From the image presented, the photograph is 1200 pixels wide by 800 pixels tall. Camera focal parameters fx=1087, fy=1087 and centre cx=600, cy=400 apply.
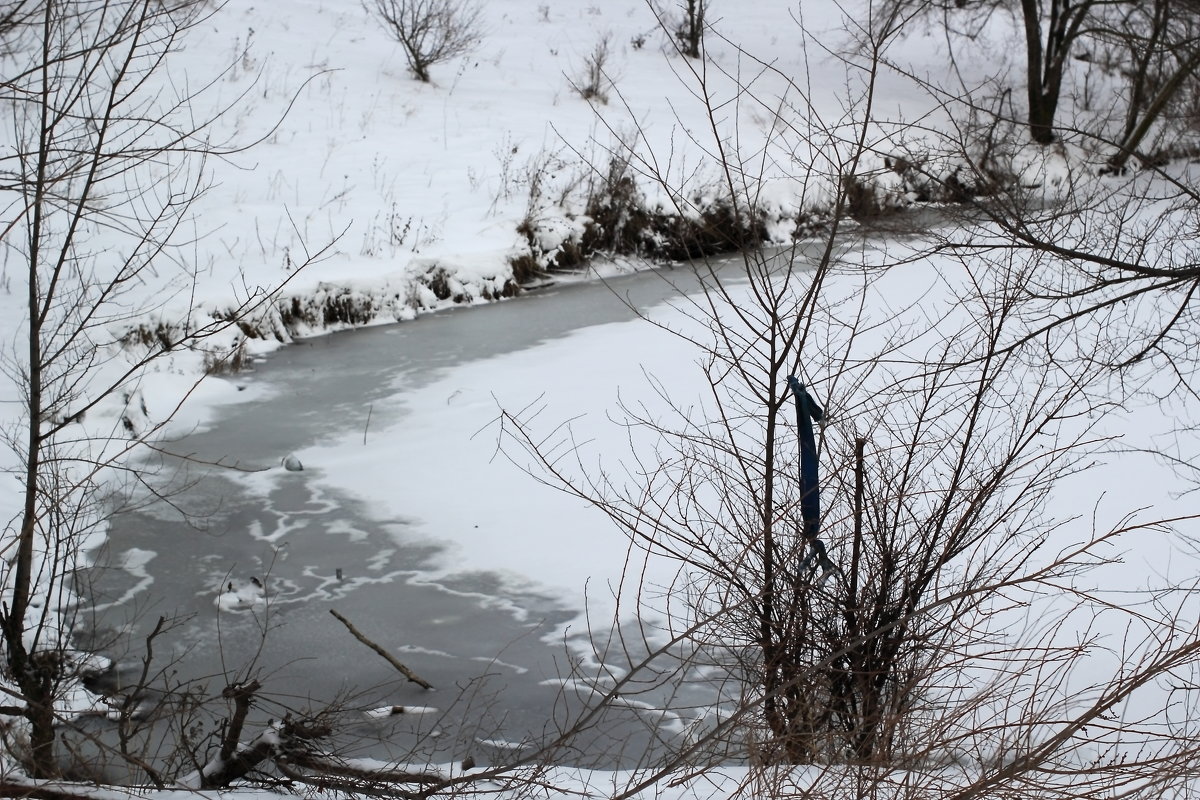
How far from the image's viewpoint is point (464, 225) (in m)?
14.0

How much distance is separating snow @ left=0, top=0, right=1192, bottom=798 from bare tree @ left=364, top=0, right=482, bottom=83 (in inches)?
16.0

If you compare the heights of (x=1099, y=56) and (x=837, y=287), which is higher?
(x=1099, y=56)

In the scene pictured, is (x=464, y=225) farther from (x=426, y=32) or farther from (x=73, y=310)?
(x=73, y=310)

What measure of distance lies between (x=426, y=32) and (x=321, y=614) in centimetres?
1594

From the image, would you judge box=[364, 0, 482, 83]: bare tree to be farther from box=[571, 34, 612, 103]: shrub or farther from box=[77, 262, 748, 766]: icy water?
box=[77, 262, 748, 766]: icy water

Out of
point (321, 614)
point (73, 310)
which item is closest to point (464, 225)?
point (321, 614)

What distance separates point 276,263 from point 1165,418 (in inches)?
357

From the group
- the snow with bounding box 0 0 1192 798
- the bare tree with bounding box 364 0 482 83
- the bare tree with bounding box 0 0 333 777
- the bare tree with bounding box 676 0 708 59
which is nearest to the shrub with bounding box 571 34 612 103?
the snow with bounding box 0 0 1192 798

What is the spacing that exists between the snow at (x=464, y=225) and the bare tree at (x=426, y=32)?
1.34ft

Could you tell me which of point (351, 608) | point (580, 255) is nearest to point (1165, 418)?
point (351, 608)

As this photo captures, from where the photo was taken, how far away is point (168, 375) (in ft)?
31.6

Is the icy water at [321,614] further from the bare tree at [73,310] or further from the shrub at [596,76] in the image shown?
the shrub at [596,76]

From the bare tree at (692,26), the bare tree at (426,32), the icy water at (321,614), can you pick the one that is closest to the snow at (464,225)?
the icy water at (321,614)

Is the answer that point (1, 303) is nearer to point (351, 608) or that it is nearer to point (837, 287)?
point (351, 608)
